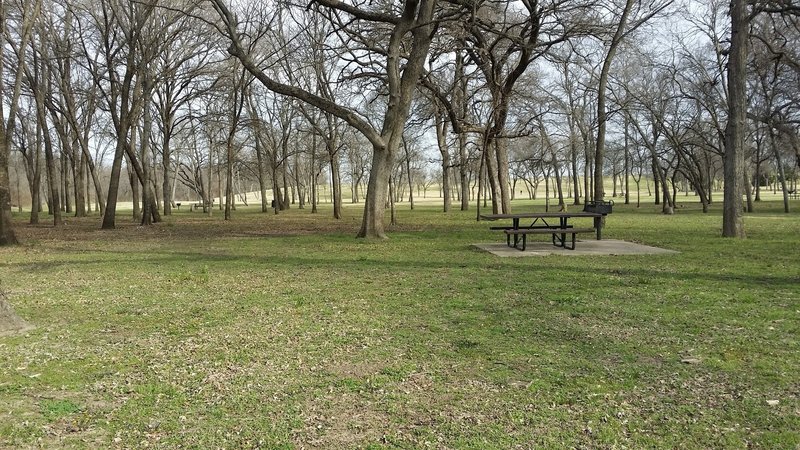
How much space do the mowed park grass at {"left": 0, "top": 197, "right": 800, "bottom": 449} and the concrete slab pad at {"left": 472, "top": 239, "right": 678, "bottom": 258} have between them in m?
1.71

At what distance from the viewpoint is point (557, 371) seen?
4.09 meters

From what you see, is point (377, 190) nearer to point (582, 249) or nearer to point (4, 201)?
point (582, 249)

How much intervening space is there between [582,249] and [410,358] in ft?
27.2

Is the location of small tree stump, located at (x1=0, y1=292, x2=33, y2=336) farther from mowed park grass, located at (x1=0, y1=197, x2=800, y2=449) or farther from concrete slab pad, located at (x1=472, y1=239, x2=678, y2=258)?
concrete slab pad, located at (x1=472, y1=239, x2=678, y2=258)

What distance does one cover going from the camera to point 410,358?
4.50 meters

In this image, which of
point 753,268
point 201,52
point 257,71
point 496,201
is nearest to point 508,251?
point 753,268

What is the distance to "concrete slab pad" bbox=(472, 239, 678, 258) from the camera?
11.1m

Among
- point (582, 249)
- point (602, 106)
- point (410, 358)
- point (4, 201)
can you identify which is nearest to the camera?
point (410, 358)

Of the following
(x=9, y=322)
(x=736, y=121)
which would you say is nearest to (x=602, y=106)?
(x=736, y=121)

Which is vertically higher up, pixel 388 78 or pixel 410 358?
pixel 388 78

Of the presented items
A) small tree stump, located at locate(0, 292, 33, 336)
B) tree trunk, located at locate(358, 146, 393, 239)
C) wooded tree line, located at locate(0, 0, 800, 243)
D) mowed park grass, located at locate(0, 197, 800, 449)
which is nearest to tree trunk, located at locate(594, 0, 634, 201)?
wooded tree line, located at locate(0, 0, 800, 243)

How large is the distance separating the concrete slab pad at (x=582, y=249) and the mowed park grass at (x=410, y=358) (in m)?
1.71

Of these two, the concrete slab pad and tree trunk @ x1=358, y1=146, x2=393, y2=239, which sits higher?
tree trunk @ x1=358, y1=146, x2=393, y2=239

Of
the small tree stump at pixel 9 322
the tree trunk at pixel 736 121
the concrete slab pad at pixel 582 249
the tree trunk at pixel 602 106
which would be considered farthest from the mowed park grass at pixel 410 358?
the tree trunk at pixel 602 106
